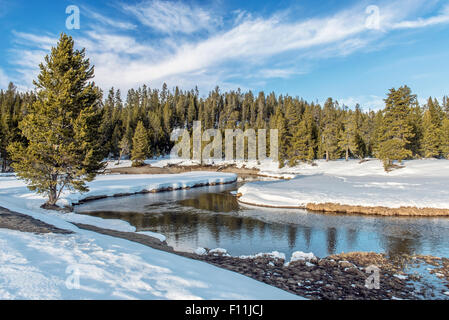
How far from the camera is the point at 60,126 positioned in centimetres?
1972

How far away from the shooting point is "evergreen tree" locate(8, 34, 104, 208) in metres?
19.1

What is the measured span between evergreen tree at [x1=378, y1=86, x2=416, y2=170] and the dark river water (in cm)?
2679

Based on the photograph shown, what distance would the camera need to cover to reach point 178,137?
301 feet

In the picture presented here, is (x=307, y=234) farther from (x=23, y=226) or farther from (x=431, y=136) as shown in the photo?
(x=431, y=136)

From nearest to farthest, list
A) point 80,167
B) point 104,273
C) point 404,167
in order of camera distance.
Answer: point 104,273 < point 80,167 < point 404,167

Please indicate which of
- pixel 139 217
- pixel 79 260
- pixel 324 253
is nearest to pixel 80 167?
pixel 139 217

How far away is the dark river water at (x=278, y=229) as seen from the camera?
45.5 feet

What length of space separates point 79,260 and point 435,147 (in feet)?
237

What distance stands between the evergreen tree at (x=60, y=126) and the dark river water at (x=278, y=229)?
484 cm

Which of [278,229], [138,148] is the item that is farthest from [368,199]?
[138,148]

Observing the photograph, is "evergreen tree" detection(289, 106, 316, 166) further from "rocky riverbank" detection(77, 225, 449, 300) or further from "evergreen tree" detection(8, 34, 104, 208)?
"rocky riverbank" detection(77, 225, 449, 300)

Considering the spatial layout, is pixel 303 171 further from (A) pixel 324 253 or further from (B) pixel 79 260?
(B) pixel 79 260

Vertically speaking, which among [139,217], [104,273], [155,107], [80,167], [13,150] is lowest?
[139,217]

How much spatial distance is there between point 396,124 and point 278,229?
120ft
